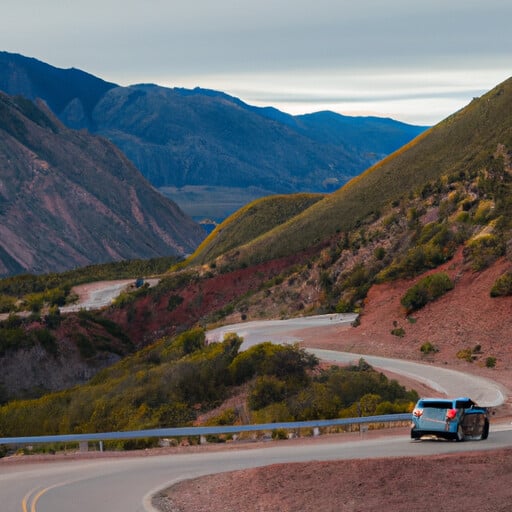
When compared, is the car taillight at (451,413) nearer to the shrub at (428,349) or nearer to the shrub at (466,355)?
the shrub at (466,355)

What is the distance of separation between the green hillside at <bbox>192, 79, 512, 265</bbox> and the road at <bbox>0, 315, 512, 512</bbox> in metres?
44.1

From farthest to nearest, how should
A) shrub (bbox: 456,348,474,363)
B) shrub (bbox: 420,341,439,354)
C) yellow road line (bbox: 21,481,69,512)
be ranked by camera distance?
shrub (bbox: 420,341,439,354) → shrub (bbox: 456,348,474,363) → yellow road line (bbox: 21,481,69,512)

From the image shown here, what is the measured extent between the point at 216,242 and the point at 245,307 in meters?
38.9

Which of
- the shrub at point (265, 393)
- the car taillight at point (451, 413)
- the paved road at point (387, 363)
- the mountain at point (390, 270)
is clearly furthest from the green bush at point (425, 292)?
the car taillight at point (451, 413)

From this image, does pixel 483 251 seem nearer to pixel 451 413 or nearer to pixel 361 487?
pixel 451 413

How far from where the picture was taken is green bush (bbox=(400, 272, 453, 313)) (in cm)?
4491

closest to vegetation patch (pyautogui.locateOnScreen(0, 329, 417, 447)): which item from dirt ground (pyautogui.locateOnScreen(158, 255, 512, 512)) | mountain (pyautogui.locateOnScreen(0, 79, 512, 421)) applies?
mountain (pyautogui.locateOnScreen(0, 79, 512, 421))

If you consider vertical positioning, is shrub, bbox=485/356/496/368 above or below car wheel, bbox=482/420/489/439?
below

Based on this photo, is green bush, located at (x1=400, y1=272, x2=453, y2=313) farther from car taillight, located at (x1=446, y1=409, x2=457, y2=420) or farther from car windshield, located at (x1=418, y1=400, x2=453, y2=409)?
car taillight, located at (x1=446, y1=409, x2=457, y2=420)

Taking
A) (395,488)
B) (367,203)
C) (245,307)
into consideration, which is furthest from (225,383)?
(367,203)

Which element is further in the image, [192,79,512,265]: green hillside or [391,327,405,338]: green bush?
[192,79,512,265]: green hillside

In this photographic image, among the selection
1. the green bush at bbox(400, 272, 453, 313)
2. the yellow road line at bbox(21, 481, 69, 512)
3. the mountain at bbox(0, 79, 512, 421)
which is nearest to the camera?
the yellow road line at bbox(21, 481, 69, 512)

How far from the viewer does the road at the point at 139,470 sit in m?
18.5

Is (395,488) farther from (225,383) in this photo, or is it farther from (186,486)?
(225,383)
